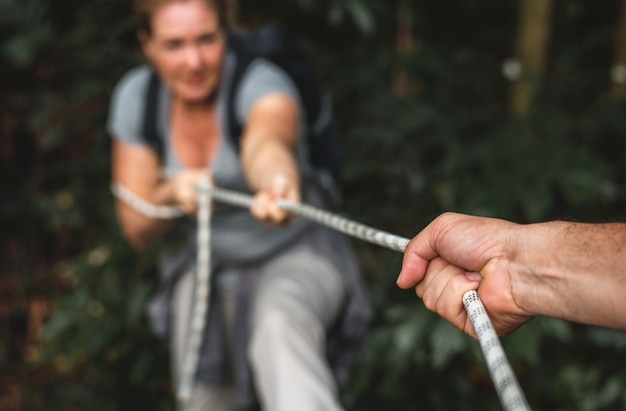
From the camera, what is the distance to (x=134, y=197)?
1.87 m

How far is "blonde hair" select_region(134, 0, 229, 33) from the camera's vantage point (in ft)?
5.57

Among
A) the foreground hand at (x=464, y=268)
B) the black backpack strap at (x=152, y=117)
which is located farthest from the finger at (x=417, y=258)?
the black backpack strap at (x=152, y=117)

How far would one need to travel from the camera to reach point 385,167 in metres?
2.59

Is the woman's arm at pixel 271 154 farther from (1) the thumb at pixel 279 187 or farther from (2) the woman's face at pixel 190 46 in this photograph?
(2) the woman's face at pixel 190 46

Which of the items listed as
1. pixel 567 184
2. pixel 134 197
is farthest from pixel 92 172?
pixel 567 184

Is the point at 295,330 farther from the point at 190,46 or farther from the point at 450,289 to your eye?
the point at 190,46

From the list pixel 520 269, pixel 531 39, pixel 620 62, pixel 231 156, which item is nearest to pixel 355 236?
pixel 520 269

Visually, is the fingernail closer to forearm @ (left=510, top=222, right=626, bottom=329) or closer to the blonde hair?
forearm @ (left=510, top=222, right=626, bottom=329)

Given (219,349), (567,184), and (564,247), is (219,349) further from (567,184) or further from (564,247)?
(564,247)

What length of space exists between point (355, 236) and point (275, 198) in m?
0.27

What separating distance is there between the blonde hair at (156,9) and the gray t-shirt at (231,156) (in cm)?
10

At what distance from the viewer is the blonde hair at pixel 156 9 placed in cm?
170

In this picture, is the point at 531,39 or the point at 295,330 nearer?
the point at 295,330

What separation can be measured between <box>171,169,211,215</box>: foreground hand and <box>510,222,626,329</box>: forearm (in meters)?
1.02
